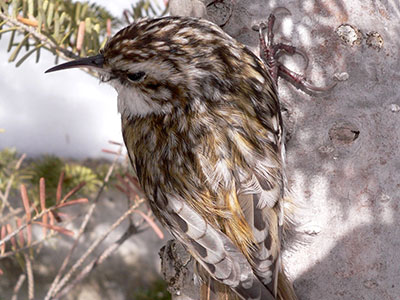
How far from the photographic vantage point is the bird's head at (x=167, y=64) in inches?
47.0

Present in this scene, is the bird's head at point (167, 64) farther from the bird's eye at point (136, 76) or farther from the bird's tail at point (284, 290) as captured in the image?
the bird's tail at point (284, 290)

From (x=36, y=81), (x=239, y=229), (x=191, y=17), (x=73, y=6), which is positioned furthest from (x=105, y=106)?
(x=239, y=229)

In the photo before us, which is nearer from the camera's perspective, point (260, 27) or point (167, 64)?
point (167, 64)

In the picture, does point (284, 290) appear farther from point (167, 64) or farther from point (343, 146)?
point (167, 64)

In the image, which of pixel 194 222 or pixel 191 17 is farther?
pixel 191 17

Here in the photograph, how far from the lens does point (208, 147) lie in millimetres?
1229

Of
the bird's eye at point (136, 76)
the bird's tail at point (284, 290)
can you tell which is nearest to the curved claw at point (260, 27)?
the bird's eye at point (136, 76)

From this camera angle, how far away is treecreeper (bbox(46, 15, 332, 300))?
119cm

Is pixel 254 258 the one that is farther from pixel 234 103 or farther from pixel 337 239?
pixel 234 103

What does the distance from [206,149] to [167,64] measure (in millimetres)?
202

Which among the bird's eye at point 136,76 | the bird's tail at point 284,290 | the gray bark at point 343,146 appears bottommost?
the bird's tail at point 284,290

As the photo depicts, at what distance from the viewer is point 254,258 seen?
3.95 ft

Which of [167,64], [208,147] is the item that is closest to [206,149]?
[208,147]

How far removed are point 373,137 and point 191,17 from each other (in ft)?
1.66
